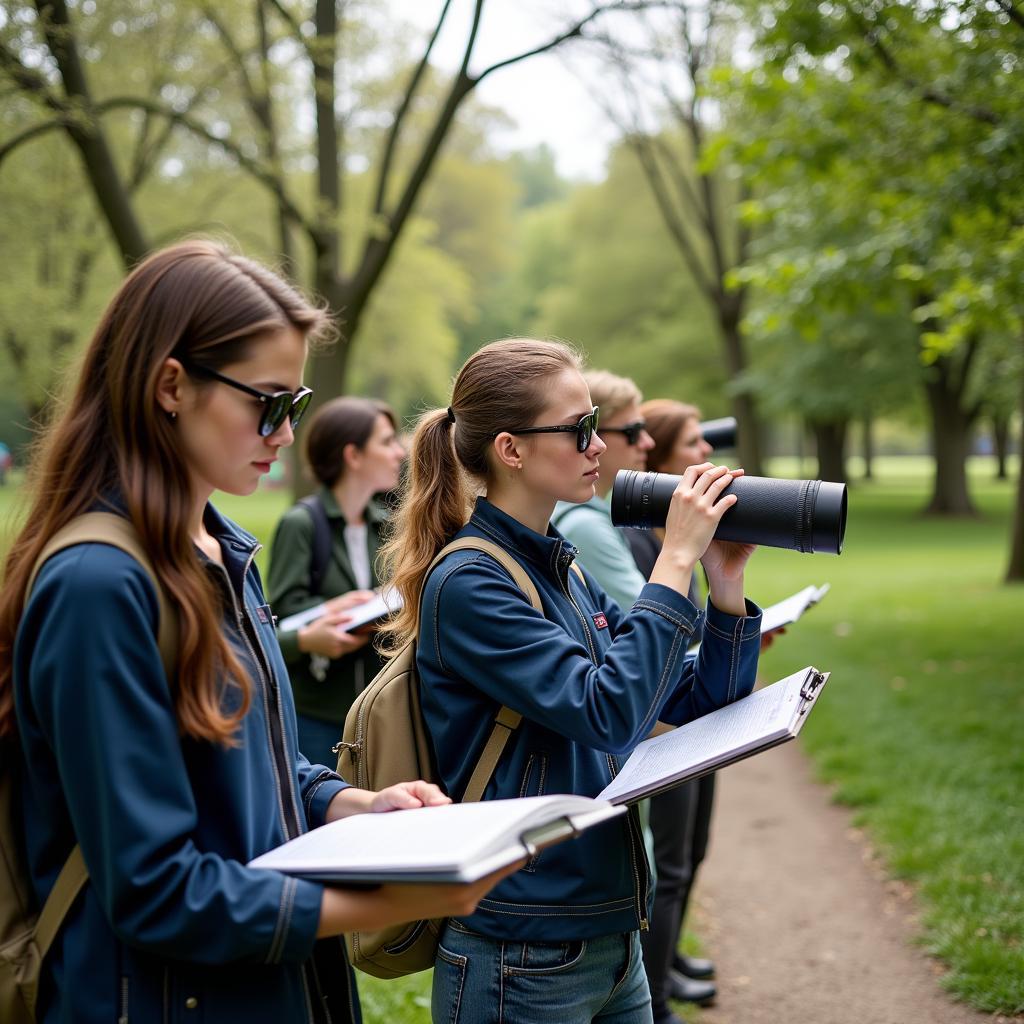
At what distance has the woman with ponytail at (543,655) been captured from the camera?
2031mm

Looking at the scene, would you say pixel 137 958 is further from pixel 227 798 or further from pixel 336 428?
pixel 336 428

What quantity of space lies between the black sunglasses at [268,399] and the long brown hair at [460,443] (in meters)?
0.66

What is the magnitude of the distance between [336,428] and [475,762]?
8.49ft

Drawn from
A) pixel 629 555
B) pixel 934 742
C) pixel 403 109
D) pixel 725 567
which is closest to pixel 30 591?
pixel 725 567

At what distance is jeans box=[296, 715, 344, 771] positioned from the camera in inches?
159

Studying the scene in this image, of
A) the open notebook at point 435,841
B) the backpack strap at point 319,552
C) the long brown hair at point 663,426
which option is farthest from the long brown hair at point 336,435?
the open notebook at point 435,841

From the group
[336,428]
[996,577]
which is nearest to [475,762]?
[336,428]

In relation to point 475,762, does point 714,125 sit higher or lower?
higher

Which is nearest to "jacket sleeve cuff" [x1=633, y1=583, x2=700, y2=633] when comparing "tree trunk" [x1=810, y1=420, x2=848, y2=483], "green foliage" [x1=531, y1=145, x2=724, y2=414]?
"green foliage" [x1=531, y1=145, x2=724, y2=414]

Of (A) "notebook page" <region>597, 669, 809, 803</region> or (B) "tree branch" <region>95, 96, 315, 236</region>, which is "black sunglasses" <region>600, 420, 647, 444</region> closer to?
(A) "notebook page" <region>597, 669, 809, 803</region>

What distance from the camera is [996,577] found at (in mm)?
16312

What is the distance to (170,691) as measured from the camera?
1521mm

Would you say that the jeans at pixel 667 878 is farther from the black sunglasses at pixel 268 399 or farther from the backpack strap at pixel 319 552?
the black sunglasses at pixel 268 399

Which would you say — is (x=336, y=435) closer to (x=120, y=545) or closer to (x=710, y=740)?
(x=710, y=740)
